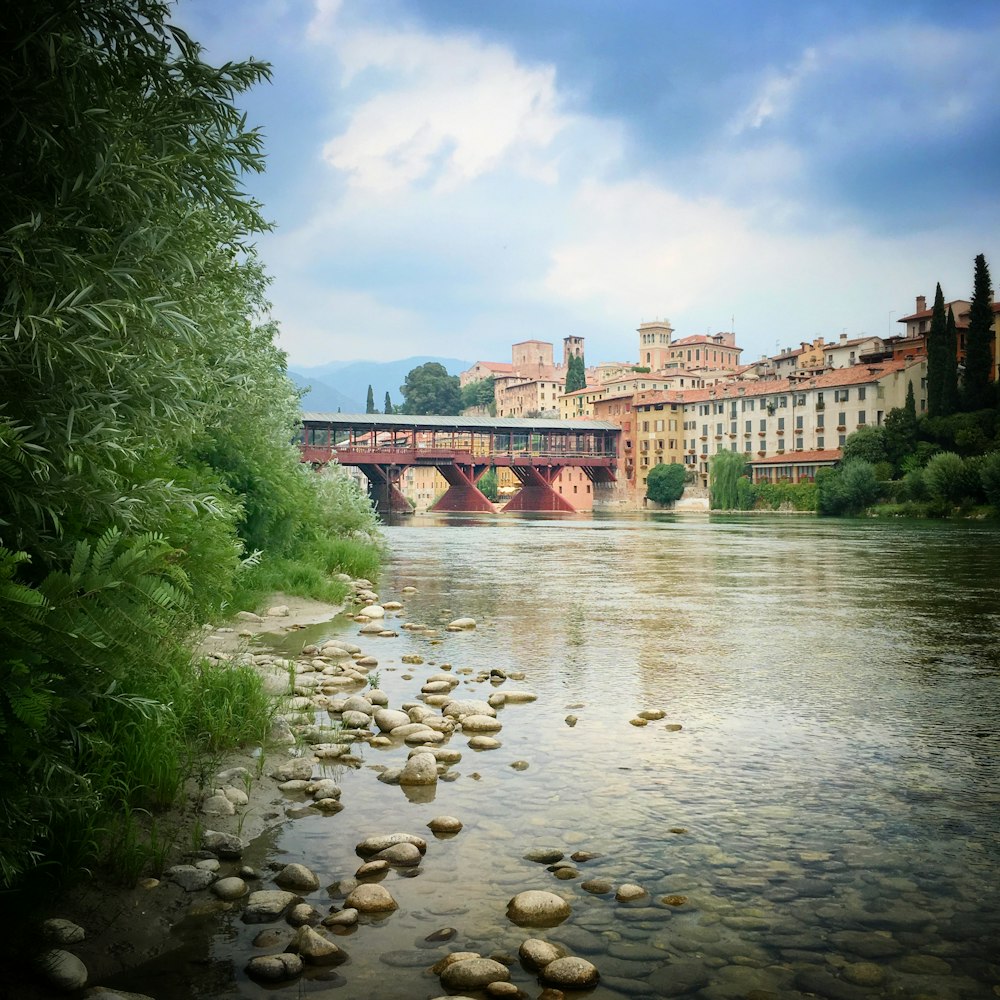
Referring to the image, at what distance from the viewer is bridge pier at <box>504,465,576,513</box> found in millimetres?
84062

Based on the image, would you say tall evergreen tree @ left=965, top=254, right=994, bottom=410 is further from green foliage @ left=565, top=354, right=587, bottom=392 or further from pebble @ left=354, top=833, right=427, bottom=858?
green foliage @ left=565, top=354, right=587, bottom=392

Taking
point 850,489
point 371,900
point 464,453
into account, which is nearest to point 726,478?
point 850,489

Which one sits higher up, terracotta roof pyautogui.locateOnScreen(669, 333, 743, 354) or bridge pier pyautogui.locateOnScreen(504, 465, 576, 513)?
terracotta roof pyautogui.locateOnScreen(669, 333, 743, 354)

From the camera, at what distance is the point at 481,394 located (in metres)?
162

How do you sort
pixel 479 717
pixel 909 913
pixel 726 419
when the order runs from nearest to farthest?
pixel 909 913 → pixel 479 717 → pixel 726 419

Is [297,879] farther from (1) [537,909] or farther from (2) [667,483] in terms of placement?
(2) [667,483]

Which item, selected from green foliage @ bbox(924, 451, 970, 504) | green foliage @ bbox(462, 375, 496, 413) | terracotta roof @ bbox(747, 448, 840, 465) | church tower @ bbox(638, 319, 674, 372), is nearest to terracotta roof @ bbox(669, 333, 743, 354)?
church tower @ bbox(638, 319, 674, 372)

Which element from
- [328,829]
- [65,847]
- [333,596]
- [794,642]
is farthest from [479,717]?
[333,596]

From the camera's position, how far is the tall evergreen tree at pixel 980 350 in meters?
59.8

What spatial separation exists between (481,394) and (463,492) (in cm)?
8192

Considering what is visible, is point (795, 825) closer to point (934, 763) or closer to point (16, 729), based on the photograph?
point (934, 763)

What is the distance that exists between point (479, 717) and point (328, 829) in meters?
2.23

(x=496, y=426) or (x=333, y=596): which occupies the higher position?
(x=496, y=426)

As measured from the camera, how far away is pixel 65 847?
12.8ft
